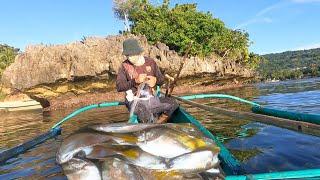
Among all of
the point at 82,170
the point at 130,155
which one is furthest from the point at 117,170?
the point at 82,170

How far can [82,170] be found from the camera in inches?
122

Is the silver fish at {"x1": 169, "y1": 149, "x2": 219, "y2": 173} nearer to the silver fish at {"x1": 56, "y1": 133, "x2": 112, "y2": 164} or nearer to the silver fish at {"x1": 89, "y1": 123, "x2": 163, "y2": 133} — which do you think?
the silver fish at {"x1": 89, "y1": 123, "x2": 163, "y2": 133}

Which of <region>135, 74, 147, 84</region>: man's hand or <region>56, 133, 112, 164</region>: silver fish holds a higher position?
<region>135, 74, 147, 84</region>: man's hand

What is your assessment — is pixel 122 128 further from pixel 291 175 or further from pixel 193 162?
pixel 291 175

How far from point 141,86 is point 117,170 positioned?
3.82 meters

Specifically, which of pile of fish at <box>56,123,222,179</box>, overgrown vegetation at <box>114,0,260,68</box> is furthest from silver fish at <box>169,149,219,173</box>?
overgrown vegetation at <box>114,0,260,68</box>

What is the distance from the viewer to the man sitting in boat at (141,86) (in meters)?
6.81

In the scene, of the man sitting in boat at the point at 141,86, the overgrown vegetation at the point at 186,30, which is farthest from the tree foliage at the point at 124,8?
the man sitting in boat at the point at 141,86

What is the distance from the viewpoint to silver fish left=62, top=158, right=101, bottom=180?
10.1ft

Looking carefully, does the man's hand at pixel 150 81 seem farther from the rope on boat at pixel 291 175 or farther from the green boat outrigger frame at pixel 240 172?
the rope on boat at pixel 291 175

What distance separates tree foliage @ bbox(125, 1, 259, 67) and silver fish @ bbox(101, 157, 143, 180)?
117 feet

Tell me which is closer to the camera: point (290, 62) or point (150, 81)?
point (150, 81)

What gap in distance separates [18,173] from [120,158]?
3.98 m

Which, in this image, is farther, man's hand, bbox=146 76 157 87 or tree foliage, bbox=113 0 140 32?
tree foliage, bbox=113 0 140 32
